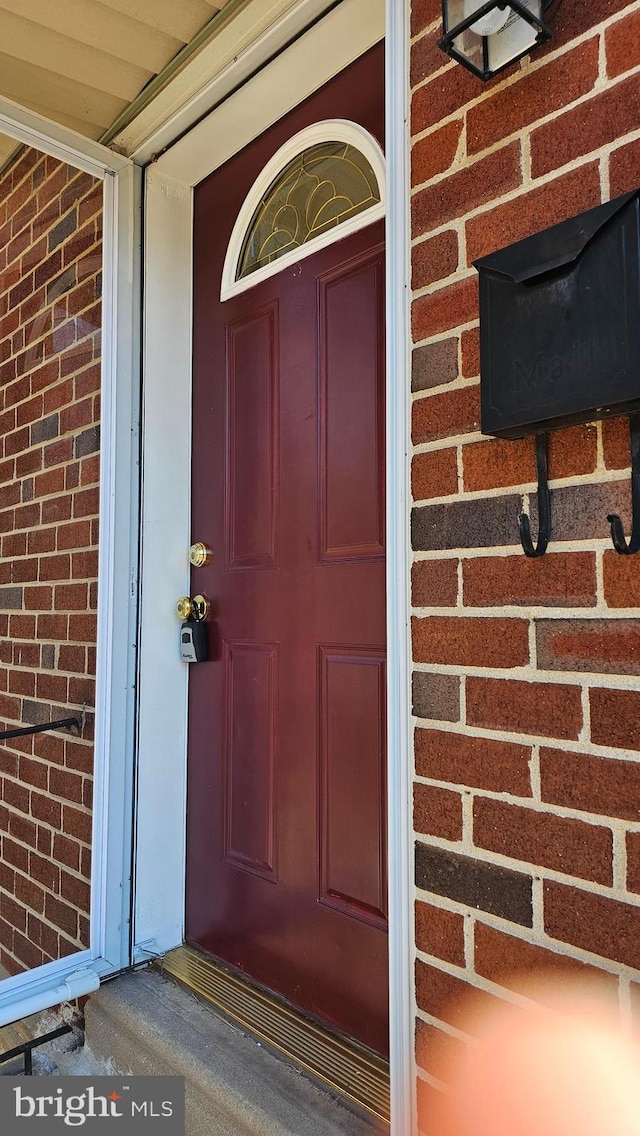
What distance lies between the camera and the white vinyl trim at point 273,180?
4.95 ft

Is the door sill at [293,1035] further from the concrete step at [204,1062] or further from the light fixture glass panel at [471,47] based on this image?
the light fixture glass panel at [471,47]

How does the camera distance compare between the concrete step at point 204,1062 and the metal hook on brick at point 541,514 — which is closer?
the metal hook on brick at point 541,514

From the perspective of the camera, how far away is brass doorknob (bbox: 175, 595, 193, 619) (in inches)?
75.7

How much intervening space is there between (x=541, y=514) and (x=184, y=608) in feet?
3.93

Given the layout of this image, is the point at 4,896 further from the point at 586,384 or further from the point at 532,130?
the point at 532,130

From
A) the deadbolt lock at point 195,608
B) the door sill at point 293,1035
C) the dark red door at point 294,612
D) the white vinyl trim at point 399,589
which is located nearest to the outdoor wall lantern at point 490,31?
the white vinyl trim at point 399,589

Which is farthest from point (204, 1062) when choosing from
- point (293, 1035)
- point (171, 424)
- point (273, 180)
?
point (273, 180)

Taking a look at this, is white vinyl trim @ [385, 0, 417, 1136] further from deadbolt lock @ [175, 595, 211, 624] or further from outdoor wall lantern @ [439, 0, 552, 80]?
deadbolt lock @ [175, 595, 211, 624]

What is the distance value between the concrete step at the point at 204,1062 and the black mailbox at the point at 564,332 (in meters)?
1.12

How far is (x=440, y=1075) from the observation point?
1.03 meters

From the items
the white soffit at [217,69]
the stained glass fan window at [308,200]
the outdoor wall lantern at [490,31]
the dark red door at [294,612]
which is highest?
the white soffit at [217,69]

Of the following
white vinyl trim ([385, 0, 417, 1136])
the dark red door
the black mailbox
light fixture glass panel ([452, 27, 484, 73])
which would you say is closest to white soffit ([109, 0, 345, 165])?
the dark red door

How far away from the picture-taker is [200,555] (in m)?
1.92

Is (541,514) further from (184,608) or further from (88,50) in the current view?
(88,50)
